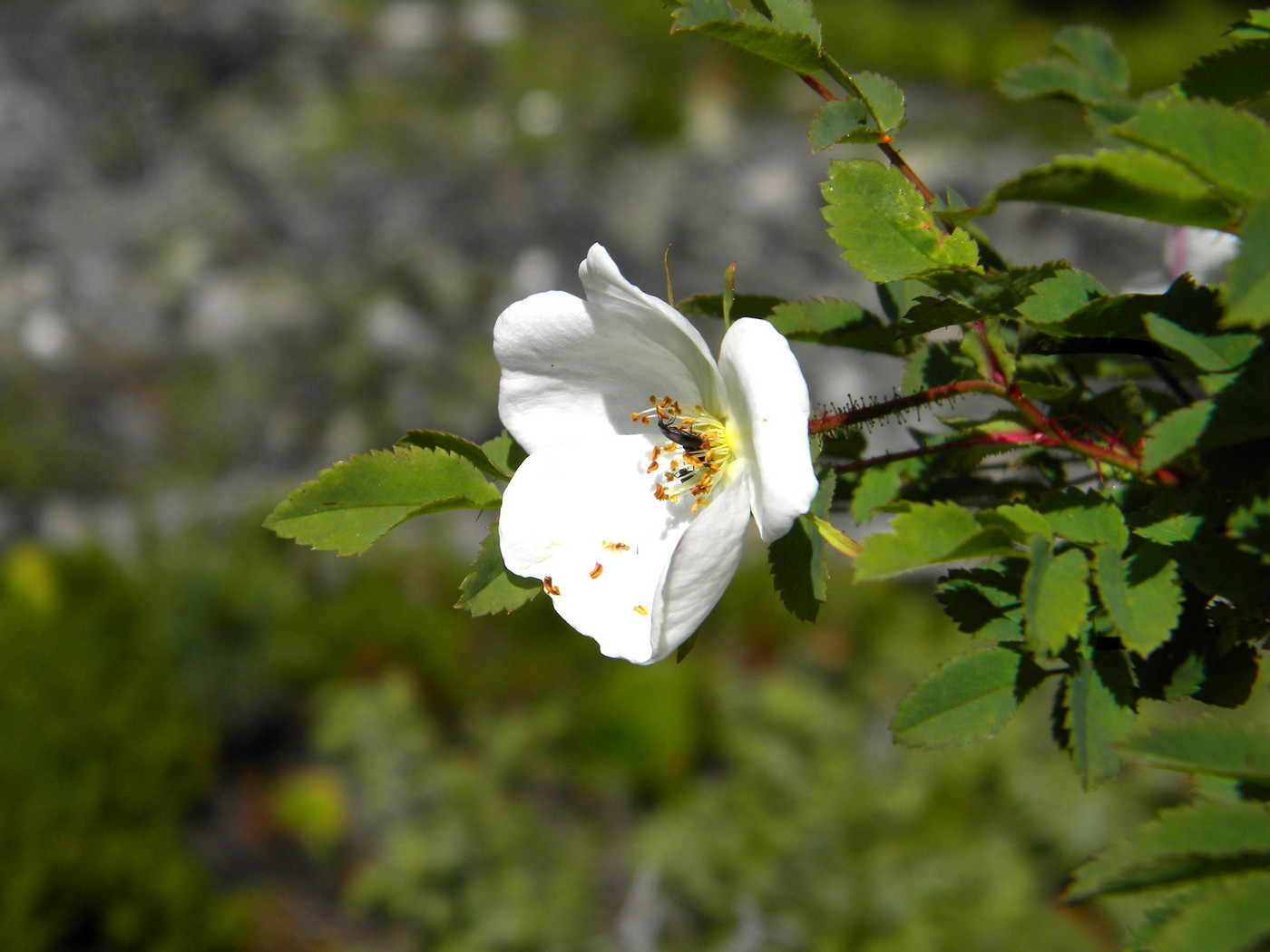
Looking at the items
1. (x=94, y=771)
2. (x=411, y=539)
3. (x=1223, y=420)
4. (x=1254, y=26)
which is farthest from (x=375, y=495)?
(x=411, y=539)

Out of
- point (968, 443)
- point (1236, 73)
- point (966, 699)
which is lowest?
point (966, 699)

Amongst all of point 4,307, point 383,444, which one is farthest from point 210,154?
point 383,444

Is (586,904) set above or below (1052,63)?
below

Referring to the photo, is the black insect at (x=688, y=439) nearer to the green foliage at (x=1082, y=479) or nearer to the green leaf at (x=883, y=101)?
the green foliage at (x=1082, y=479)

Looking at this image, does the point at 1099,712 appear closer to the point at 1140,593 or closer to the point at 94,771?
the point at 1140,593

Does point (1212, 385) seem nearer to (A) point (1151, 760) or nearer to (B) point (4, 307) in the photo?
(A) point (1151, 760)

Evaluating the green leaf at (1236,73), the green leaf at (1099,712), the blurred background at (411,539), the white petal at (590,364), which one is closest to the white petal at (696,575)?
the white petal at (590,364)
